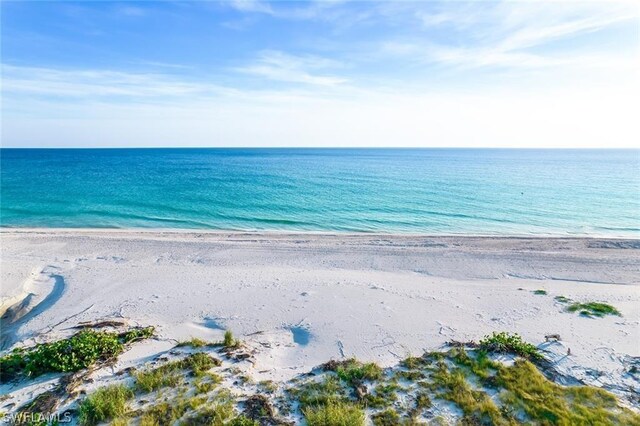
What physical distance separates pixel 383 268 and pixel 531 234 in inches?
687

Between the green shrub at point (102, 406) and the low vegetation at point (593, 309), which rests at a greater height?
the green shrub at point (102, 406)

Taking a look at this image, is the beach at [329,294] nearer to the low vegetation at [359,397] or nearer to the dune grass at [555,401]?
the low vegetation at [359,397]

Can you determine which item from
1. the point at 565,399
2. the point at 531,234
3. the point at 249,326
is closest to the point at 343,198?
the point at 531,234

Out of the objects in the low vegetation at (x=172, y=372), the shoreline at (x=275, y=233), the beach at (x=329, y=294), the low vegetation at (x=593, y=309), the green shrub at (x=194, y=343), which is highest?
the low vegetation at (x=172, y=372)

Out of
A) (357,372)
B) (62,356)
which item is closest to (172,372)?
(62,356)

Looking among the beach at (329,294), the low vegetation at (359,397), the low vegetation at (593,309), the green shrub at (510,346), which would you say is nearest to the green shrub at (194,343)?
the beach at (329,294)

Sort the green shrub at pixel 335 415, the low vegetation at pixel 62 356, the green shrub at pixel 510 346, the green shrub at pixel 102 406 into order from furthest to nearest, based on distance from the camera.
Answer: the green shrub at pixel 510 346 → the low vegetation at pixel 62 356 → the green shrub at pixel 102 406 → the green shrub at pixel 335 415

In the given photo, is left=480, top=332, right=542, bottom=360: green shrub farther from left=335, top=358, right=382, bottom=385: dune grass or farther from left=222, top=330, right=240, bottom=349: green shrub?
left=222, top=330, right=240, bottom=349: green shrub

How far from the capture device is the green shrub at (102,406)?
651cm

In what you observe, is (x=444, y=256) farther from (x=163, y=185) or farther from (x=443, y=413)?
(x=163, y=185)

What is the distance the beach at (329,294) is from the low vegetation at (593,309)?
31 cm

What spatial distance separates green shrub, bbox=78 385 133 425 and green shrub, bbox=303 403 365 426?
11.9ft

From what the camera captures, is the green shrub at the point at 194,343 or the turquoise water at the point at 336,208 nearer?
the green shrub at the point at 194,343

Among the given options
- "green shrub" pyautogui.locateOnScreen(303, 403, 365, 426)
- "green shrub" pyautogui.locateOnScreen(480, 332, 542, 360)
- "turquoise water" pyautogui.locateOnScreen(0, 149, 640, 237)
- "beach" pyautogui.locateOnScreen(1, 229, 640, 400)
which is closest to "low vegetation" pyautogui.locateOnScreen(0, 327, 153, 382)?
"beach" pyautogui.locateOnScreen(1, 229, 640, 400)
